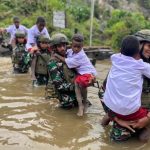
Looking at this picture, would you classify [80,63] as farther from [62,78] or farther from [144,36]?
[144,36]

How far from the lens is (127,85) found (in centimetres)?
479

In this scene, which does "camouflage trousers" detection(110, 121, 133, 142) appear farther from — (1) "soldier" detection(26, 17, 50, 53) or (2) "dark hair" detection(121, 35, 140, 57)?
(1) "soldier" detection(26, 17, 50, 53)

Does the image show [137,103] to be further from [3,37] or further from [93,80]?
[3,37]

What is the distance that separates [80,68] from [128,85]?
1628 millimetres

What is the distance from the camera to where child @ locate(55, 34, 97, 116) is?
6.10m

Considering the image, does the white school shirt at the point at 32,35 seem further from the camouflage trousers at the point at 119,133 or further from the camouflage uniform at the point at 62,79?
the camouflage trousers at the point at 119,133

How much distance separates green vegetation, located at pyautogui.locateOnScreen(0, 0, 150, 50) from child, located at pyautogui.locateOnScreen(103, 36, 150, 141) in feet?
38.3

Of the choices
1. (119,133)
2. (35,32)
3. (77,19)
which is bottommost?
(77,19)

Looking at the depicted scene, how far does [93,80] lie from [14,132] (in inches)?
63.0

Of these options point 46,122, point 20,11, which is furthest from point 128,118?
point 20,11

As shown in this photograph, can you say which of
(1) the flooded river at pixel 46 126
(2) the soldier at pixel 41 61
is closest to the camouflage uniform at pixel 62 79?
(1) the flooded river at pixel 46 126

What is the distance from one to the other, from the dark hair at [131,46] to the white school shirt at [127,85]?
78 millimetres

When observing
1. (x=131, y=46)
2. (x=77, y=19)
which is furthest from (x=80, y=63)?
(x=77, y=19)

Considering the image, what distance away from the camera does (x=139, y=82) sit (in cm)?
484
